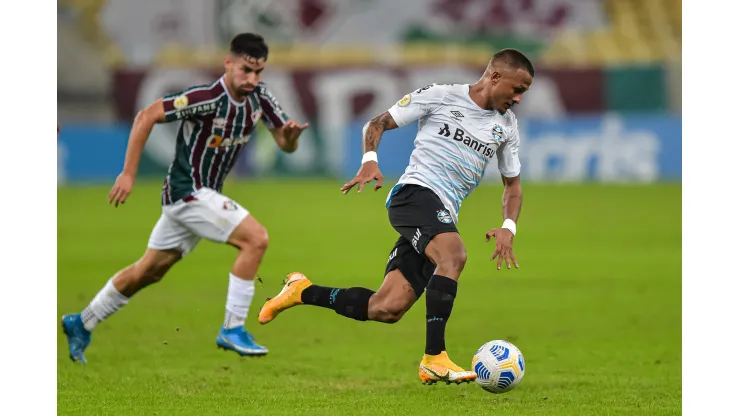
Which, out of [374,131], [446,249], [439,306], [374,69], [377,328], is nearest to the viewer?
[439,306]

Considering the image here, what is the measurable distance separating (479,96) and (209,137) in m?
2.16

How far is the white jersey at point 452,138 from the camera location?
6.89 metres

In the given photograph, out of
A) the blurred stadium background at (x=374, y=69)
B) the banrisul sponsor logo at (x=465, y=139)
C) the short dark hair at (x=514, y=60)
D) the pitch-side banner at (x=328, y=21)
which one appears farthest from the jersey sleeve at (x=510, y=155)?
the pitch-side banner at (x=328, y=21)

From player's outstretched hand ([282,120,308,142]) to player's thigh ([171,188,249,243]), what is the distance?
2.21ft

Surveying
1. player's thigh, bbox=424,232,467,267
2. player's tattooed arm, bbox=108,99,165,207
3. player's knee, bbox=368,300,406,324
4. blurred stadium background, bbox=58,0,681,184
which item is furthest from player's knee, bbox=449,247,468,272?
blurred stadium background, bbox=58,0,681,184

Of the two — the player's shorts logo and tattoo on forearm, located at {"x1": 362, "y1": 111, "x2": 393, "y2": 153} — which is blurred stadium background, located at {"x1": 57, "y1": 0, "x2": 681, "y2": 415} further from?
tattoo on forearm, located at {"x1": 362, "y1": 111, "x2": 393, "y2": 153}

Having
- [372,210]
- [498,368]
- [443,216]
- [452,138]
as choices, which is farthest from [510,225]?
[372,210]

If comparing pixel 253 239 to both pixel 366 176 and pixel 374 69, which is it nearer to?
pixel 366 176

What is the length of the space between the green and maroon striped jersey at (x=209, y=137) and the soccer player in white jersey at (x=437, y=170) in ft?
4.81

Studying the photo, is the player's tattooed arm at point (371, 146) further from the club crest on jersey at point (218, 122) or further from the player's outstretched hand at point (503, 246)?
the club crest on jersey at point (218, 122)

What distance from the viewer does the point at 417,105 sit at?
6887 millimetres

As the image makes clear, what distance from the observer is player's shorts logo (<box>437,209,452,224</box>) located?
261 inches
